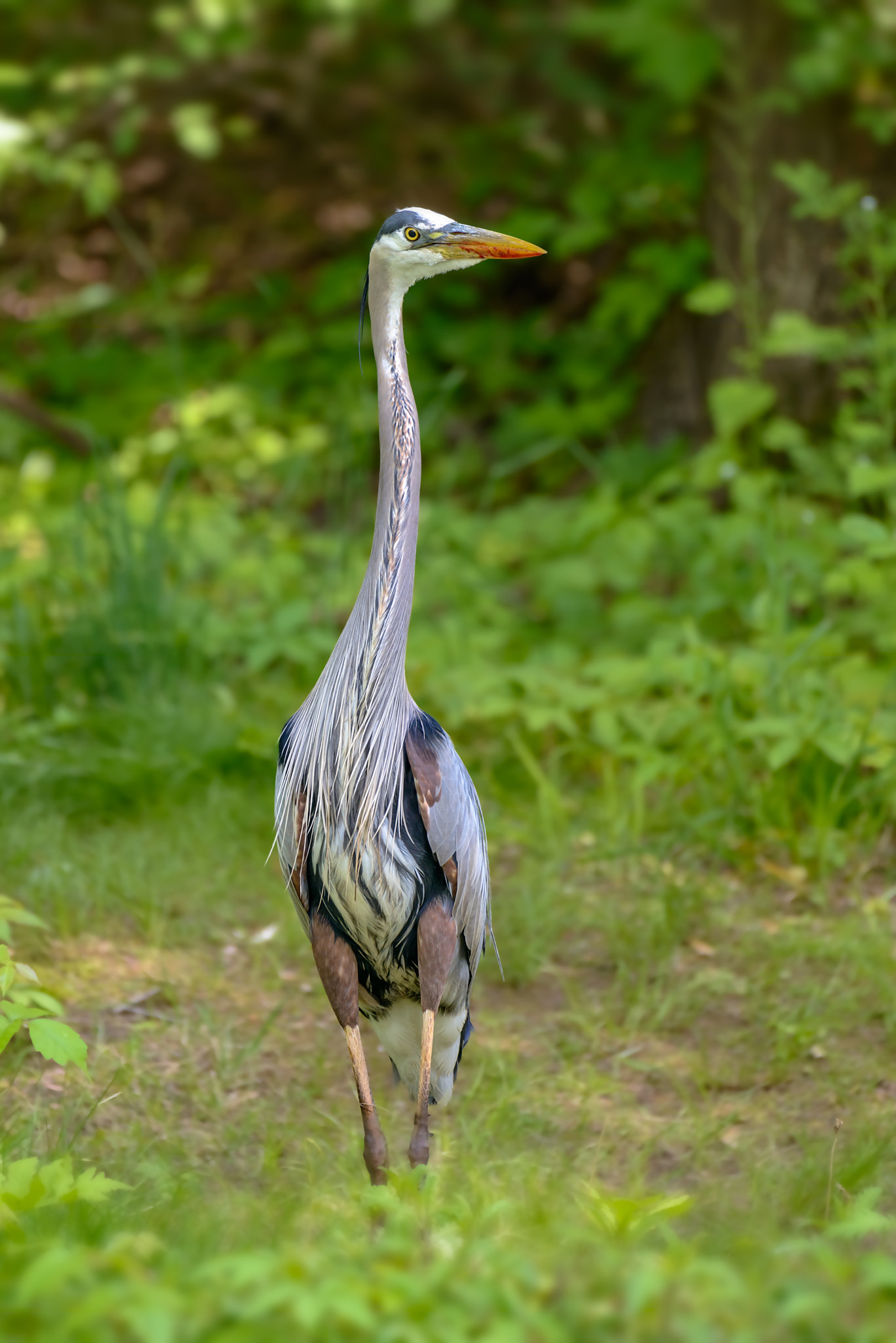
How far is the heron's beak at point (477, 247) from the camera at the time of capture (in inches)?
114

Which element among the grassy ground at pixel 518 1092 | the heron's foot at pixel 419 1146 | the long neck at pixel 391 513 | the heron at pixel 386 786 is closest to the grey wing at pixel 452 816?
the heron at pixel 386 786

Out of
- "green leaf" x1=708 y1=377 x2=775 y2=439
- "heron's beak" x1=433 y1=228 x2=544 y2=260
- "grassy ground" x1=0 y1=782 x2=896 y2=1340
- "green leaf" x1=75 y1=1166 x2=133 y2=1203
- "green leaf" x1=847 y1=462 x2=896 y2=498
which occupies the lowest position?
"grassy ground" x1=0 y1=782 x2=896 y2=1340

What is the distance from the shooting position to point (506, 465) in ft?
17.8

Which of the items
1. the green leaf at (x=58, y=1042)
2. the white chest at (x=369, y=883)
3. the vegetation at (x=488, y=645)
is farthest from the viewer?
the white chest at (x=369, y=883)

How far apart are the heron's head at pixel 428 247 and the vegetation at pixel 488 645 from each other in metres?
1.65

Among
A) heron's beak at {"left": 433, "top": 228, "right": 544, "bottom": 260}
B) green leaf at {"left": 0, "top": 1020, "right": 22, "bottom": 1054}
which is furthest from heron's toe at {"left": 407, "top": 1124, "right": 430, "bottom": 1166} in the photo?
heron's beak at {"left": 433, "top": 228, "right": 544, "bottom": 260}

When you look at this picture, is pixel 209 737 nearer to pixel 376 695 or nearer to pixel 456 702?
pixel 456 702

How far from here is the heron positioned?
9.25 feet

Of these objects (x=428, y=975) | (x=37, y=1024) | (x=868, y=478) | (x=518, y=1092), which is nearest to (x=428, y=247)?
(x=428, y=975)

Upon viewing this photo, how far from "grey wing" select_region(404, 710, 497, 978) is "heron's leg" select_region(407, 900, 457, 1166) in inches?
3.0

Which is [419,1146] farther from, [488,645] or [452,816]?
[488,645]

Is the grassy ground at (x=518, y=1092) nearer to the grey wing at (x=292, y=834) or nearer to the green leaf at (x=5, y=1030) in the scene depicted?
the green leaf at (x=5, y=1030)

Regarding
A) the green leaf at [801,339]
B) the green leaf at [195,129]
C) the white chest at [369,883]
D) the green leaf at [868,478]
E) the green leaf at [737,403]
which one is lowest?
the white chest at [369,883]

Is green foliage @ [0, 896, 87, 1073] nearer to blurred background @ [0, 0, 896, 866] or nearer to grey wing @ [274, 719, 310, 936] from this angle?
grey wing @ [274, 719, 310, 936]
